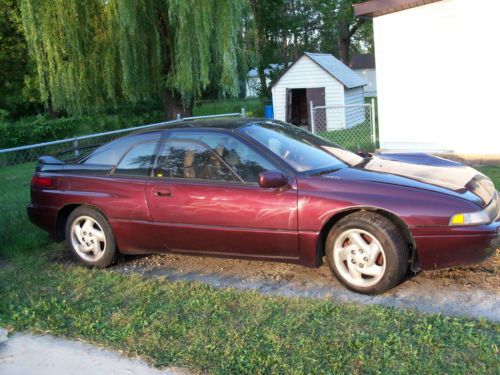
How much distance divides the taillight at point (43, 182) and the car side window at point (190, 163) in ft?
4.60

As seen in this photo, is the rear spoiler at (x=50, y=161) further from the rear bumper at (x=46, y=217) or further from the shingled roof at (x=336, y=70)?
the shingled roof at (x=336, y=70)

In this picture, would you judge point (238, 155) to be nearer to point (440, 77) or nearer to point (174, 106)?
point (440, 77)

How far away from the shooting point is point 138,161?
5.59m

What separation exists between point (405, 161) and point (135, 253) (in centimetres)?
292

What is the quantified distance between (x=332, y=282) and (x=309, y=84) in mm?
16822

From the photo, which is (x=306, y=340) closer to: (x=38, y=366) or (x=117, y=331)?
(x=117, y=331)

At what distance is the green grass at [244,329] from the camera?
132 inches

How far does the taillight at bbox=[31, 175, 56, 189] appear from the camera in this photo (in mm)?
6043

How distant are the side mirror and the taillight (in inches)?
103

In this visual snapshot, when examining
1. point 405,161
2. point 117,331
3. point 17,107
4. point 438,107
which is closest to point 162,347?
point 117,331

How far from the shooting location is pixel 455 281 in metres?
4.69

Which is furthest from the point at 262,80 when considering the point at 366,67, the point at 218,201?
the point at 366,67

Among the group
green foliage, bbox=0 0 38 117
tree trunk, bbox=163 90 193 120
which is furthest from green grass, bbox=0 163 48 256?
green foliage, bbox=0 0 38 117

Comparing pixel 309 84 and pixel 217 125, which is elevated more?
pixel 309 84
